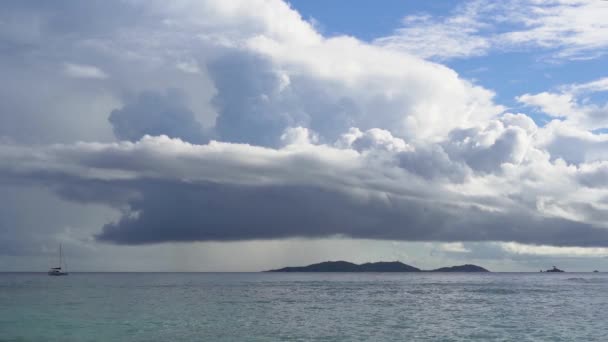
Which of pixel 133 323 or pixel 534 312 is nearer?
pixel 133 323

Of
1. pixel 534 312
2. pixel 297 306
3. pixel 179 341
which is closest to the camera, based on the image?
pixel 179 341

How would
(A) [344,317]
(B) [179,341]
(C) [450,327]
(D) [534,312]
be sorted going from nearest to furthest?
(B) [179,341], (C) [450,327], (A) [344,317], (D) [534,312]

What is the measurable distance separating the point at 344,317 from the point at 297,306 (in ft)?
81.7

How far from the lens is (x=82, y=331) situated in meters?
73.2

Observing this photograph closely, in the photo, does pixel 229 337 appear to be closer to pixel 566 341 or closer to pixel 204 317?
pixel 204 317

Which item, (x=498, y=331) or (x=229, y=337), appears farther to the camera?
(x=498, y=331)

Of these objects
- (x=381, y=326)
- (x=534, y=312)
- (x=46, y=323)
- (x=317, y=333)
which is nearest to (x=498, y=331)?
(x=381, y=326)

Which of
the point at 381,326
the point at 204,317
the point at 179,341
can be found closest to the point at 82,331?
the point at 179,341

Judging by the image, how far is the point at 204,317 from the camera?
91.4 metres

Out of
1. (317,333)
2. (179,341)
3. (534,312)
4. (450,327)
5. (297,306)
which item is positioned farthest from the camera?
(297,306)

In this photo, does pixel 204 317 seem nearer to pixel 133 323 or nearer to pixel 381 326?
pixel 133 323

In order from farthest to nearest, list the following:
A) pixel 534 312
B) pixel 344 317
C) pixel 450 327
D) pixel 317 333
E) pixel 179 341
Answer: pixel 534 312, pixel 344 317, pixel 450 327, pixel 317 333, pixel 179 341

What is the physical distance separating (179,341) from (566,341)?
4162 cm

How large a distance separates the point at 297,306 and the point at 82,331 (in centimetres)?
4886
